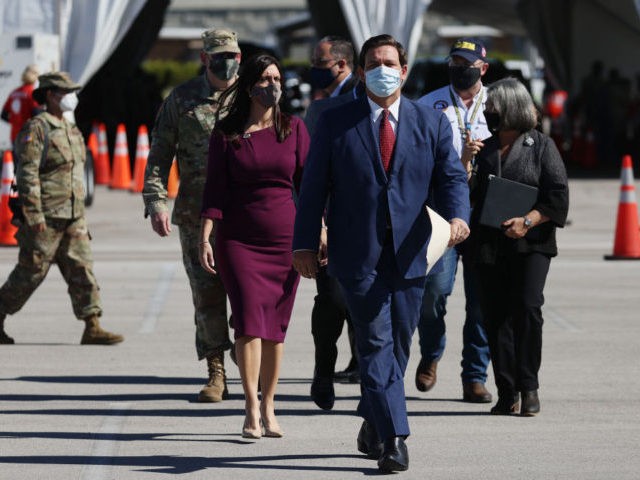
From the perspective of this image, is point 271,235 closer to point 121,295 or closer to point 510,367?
point 510,367

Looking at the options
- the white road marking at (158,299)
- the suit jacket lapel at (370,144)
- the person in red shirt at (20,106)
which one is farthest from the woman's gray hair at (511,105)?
the person in red shirt at (20,106)

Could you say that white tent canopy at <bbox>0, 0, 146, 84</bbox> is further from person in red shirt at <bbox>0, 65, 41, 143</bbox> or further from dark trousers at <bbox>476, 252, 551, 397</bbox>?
dark trousers at <bbox>476, 252, 551, 397</bbox>

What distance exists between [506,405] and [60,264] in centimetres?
359

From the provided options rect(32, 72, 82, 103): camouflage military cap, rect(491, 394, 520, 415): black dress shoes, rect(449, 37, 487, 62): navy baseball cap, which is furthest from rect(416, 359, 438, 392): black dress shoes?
rect(32, 72, 82, 103): camouflage military cap

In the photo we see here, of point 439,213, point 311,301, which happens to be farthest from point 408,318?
point 311,301

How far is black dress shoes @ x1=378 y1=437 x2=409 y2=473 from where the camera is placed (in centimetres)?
640

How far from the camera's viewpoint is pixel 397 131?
256 inches

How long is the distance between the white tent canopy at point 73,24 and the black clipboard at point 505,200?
50.1 ft

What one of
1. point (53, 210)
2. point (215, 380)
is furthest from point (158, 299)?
point (215, 380)

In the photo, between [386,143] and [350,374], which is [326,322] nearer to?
[350,374]

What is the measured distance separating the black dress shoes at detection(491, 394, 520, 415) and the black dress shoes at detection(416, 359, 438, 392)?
23.8 inches

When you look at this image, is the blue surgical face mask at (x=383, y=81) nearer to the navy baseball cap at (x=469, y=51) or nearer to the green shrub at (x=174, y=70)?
the navy baseball cap at (x=469, y=51)

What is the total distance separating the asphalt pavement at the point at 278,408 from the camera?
263 inches

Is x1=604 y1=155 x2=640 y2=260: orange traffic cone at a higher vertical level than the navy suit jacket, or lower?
lower
